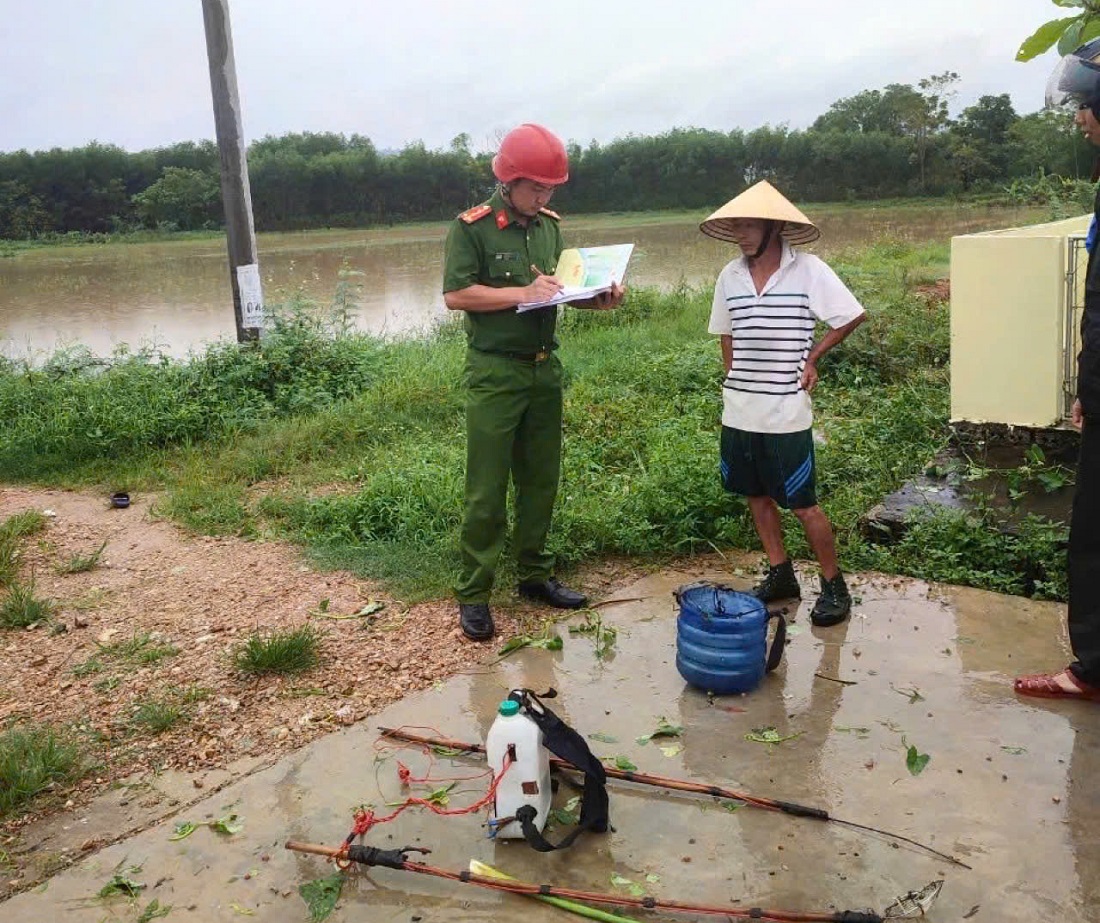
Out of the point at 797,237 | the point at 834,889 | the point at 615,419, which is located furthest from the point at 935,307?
the point at 834,889

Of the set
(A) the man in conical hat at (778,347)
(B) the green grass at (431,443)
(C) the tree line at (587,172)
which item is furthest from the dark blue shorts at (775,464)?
(C) the tree line at (587,172)

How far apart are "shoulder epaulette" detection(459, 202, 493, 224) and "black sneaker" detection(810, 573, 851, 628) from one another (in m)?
2.02

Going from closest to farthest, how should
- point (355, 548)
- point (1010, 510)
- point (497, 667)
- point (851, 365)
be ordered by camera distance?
1. point (497, 667)
2. point (1010, 510)
3. point (355, 548)
4. point (851, 365)

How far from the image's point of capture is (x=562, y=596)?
14.8 ft

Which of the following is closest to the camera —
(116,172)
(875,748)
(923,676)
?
(875,748)

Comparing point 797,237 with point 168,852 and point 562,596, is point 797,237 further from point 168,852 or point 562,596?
point 168,852

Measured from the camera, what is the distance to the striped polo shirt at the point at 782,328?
12.9ft

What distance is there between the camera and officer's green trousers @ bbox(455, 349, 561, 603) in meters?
4.17

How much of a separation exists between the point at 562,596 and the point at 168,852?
2.06 meters

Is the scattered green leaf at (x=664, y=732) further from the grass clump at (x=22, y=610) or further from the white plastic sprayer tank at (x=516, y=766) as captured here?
the grass clump at (x=22, y=610)

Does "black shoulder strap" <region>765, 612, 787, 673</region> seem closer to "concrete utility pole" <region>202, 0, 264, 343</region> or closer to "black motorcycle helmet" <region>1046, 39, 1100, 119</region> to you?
"black motorcycle helmet" <region>1046, 39, 1100, 119</region>

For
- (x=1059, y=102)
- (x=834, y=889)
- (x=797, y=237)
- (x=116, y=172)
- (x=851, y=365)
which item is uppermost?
(x=116, y=172)

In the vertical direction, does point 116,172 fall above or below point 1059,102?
above

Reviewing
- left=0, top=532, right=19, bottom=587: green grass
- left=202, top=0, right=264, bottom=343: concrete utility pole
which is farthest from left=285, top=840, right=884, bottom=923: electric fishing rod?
left=202, top=0, right=264, bottom=343: concrete utility pole
